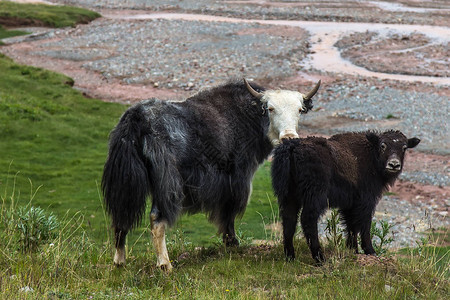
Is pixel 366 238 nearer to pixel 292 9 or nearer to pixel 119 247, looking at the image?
pixel 119 247

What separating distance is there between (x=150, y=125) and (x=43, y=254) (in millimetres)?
1639

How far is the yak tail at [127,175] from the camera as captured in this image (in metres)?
6.57

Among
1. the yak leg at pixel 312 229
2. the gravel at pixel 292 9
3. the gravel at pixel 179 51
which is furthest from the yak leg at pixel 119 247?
the gravel at pixel 292 9

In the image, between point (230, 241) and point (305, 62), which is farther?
point (305, 62)

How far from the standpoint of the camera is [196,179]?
23.1 ft

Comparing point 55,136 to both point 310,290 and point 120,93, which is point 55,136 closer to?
point 120,93

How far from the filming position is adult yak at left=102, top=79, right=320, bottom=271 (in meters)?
6.62

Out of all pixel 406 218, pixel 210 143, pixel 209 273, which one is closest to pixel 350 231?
pixel 209 273

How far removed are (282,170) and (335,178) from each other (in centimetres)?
55

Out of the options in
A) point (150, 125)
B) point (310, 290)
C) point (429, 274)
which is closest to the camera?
point (310, 290)

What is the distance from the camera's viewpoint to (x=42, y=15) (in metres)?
35.2

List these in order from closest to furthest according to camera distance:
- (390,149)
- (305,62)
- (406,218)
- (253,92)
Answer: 1. (390,149)
2. (253,92)
3. (406,218)
4. (305,62)

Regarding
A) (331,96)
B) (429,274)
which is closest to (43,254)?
(429,274)

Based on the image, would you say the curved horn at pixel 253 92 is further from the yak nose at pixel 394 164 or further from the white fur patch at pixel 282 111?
the yak nose at pixel 394 164
